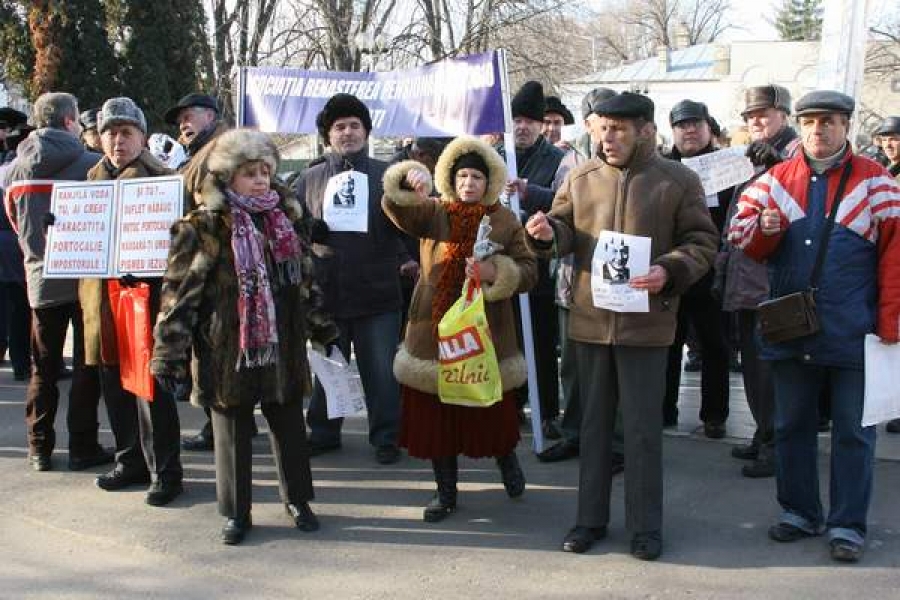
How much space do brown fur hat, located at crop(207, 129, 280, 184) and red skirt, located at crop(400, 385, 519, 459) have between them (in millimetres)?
1426

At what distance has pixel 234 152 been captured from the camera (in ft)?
16.1

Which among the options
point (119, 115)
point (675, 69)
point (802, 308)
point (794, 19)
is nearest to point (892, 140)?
point (802, 308)

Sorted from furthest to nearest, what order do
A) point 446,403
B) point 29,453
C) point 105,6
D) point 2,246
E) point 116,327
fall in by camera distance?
point 105,6 → point 2,246 → point 29,453 → point 116,327 → point 446,403

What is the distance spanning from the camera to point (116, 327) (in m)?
5.77

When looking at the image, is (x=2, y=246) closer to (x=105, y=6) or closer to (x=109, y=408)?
(x=109, y=408)

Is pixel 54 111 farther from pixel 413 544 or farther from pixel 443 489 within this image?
pixel 413 544

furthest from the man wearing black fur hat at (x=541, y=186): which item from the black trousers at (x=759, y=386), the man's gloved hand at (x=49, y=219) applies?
the man's gloved hand at (x=49, y=219)

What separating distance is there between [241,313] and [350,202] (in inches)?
59.0

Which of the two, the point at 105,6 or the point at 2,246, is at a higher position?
the point at 105,6

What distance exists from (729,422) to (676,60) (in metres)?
62.2

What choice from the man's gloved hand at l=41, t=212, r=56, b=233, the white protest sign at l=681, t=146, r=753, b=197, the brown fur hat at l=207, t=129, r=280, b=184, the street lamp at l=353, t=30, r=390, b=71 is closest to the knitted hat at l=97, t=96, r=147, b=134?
the man's gloved hand at l=41, t=212, r=56, b=233

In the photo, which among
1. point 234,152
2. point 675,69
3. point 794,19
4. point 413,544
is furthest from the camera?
point 794,19

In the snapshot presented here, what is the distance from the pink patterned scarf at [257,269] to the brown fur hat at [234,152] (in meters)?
0.11

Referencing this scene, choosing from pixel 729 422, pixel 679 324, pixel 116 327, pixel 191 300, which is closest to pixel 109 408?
pixel 116 327
